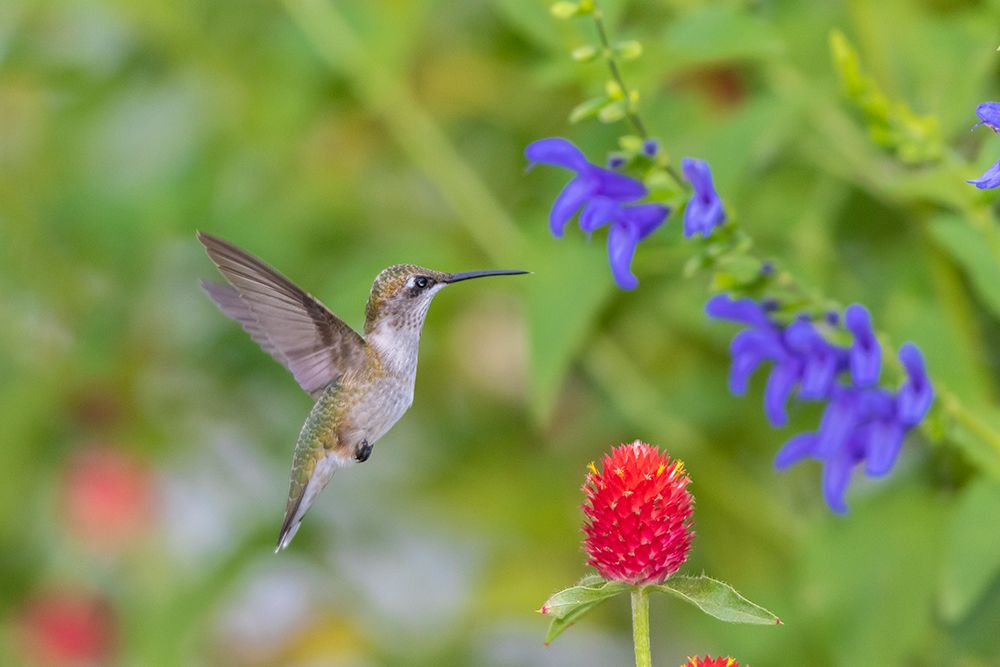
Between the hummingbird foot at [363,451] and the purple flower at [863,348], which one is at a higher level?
the hummingbird foot at [363,451]

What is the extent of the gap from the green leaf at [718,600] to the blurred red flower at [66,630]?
60.1 inches

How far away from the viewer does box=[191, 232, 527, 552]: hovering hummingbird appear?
0.96m

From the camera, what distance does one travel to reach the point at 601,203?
1.03 metres

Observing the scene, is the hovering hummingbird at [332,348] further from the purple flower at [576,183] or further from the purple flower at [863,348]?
the purple flower at [863,348]

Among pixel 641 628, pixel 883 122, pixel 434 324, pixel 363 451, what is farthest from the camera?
pixel 434 324

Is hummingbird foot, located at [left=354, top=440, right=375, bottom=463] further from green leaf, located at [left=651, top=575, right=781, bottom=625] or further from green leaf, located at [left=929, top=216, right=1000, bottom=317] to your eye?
green leaf, located at [left=929, top=216, right=1000, bottom=317]

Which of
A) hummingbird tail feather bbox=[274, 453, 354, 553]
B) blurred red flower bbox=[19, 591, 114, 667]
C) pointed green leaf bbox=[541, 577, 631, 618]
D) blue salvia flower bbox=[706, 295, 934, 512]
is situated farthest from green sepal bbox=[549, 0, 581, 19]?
blurred red flower bbox=[19, 591, 114, 667]

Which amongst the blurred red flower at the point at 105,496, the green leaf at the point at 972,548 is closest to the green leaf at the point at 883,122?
the green leaf at the point at 972,548

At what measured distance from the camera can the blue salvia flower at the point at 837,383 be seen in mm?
1069

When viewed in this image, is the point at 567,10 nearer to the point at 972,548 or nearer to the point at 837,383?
the point at 837,383

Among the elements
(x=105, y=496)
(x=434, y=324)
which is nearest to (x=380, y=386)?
(x=434, y=324)

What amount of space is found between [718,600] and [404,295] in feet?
1.15

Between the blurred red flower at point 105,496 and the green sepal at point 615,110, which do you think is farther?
the blurred red flower at point 105,496

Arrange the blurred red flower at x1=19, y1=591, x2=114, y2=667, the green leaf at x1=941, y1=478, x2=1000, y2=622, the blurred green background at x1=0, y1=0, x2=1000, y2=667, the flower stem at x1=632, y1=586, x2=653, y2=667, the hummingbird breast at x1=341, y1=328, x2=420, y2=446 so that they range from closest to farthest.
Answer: the flower stem at x1=632, y1=586, x2=653, y2=667 → the hummingbird breast at x1=341, y1=328, x2=420, y2=446 → the green leaf at x1=941, y1=478, x2=1000, y2=622 → the blurred green background at x1=0, y1=0, x2=1000, y2=667 → the blurred red flower at x1=19, y1=591, x2=114, y2=667
